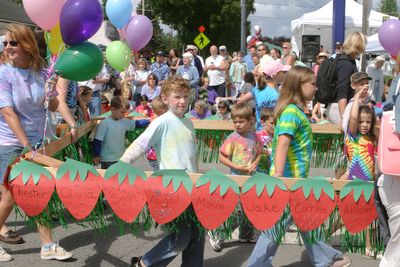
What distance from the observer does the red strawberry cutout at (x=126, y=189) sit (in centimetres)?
314

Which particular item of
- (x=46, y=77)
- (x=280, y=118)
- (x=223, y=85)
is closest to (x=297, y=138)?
(x=280, y=118)

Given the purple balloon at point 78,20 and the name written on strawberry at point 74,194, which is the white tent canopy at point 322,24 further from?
the name written on strawberry at point 74,194

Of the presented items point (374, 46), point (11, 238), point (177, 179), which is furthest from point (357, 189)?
point (374, 46)

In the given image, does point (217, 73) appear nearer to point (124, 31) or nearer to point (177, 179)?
point (124, 31)

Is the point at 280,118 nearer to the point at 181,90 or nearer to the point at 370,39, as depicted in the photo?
the point at 181,90

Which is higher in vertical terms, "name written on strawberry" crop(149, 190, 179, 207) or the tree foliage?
the tree foliage

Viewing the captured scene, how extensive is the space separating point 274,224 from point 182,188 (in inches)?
23.0

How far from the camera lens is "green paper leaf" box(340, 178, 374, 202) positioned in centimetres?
308

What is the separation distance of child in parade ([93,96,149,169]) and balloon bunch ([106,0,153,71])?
6.05 ft

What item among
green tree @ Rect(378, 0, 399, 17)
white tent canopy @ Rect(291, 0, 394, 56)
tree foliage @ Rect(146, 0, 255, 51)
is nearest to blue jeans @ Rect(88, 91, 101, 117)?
white tent canopy @ Rect(291, 0, 394, 56)

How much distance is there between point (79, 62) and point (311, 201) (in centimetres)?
179

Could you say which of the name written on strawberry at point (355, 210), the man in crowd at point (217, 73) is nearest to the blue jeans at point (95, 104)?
the man in crowd at point (217, 73)

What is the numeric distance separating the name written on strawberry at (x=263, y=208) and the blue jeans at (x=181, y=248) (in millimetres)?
439

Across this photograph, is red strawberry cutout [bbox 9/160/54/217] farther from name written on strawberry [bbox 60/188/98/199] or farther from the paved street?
the paved street
